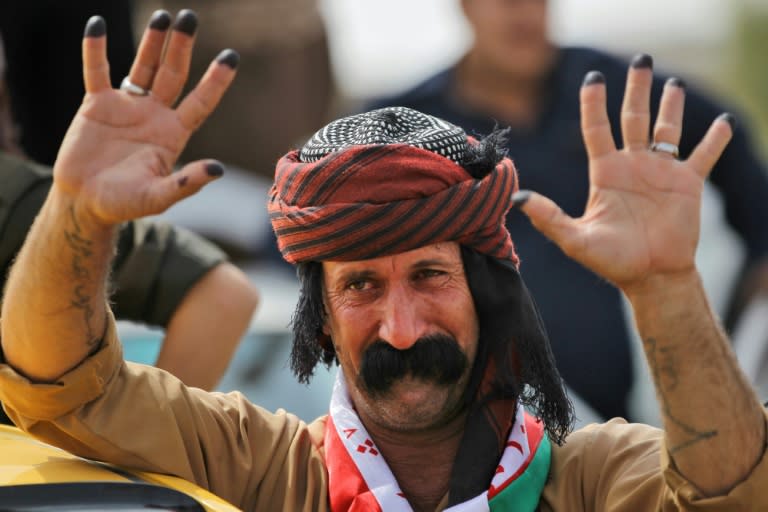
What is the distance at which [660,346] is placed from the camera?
313 cm

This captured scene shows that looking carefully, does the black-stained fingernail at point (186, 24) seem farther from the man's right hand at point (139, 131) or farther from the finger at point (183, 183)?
the finger at point (183, 183)

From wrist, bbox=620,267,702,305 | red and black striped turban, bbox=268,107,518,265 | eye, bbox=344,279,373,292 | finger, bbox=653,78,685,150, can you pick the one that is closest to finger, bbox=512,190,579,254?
wrist, bbox=620,267,702,305

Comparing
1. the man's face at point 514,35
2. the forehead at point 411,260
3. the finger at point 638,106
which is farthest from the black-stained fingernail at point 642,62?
the man's face at point 514,35

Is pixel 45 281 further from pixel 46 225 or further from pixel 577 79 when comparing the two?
pixel 577 79

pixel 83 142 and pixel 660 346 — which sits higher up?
pixel 83 142

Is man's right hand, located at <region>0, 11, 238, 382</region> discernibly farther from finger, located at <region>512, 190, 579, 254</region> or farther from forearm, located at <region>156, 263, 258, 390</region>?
forearm, located at <region>156, 263, 258, 390</region>

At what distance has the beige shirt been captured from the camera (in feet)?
11.1

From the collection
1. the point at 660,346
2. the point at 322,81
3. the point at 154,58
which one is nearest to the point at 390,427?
the point at 660,346

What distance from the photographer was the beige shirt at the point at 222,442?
3.37 metres

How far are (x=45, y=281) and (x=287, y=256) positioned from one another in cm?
57

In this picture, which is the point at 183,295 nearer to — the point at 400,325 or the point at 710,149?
the point at 400,325

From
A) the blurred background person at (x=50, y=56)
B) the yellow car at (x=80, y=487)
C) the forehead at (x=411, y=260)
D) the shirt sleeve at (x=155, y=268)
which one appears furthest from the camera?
the blurred background person at (x=50, y=56)

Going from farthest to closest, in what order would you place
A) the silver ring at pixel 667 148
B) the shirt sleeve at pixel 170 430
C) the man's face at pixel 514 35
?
the man's face at pixel 514 35, the shirt sleeve at pixel 170 430, the silver ring at pixel 667 148

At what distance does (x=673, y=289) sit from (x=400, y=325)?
606 mm
